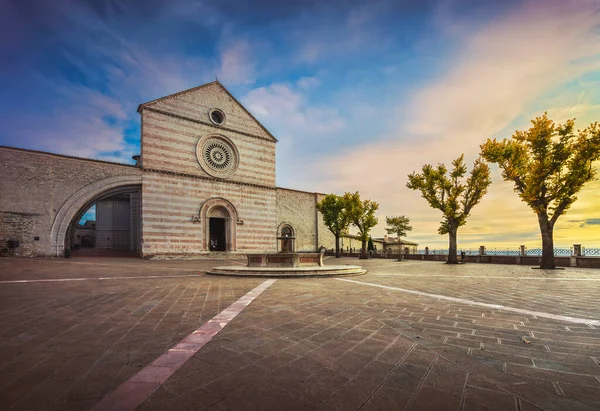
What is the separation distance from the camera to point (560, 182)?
1648cm

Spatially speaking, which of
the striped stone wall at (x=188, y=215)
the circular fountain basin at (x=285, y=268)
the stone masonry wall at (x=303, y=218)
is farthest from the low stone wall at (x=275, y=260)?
the stone masonry wall at (x=303, y=218)

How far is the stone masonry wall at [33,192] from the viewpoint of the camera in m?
18.0

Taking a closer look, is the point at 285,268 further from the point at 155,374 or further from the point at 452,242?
the point at 452,242

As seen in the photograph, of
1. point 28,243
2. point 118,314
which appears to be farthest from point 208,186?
point 118,314

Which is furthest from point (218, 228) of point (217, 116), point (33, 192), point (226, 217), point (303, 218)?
point (33, 192)

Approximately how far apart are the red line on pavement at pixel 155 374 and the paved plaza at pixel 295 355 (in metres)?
0.02

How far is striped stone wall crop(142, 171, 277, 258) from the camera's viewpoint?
22.8m

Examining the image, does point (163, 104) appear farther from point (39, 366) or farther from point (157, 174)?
point (39, 366)

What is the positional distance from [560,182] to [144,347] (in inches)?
851

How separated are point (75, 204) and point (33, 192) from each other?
2329 mm

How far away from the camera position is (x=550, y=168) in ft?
54.3

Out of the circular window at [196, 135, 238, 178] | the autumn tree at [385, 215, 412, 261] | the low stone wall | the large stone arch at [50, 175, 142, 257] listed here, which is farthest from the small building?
the large stone arch at [50, 175, 142, 257]

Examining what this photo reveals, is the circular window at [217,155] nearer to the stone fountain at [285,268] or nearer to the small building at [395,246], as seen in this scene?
the stone fountain at [285,268]

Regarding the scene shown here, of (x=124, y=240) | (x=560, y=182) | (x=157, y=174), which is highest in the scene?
(x=157, y=174)
